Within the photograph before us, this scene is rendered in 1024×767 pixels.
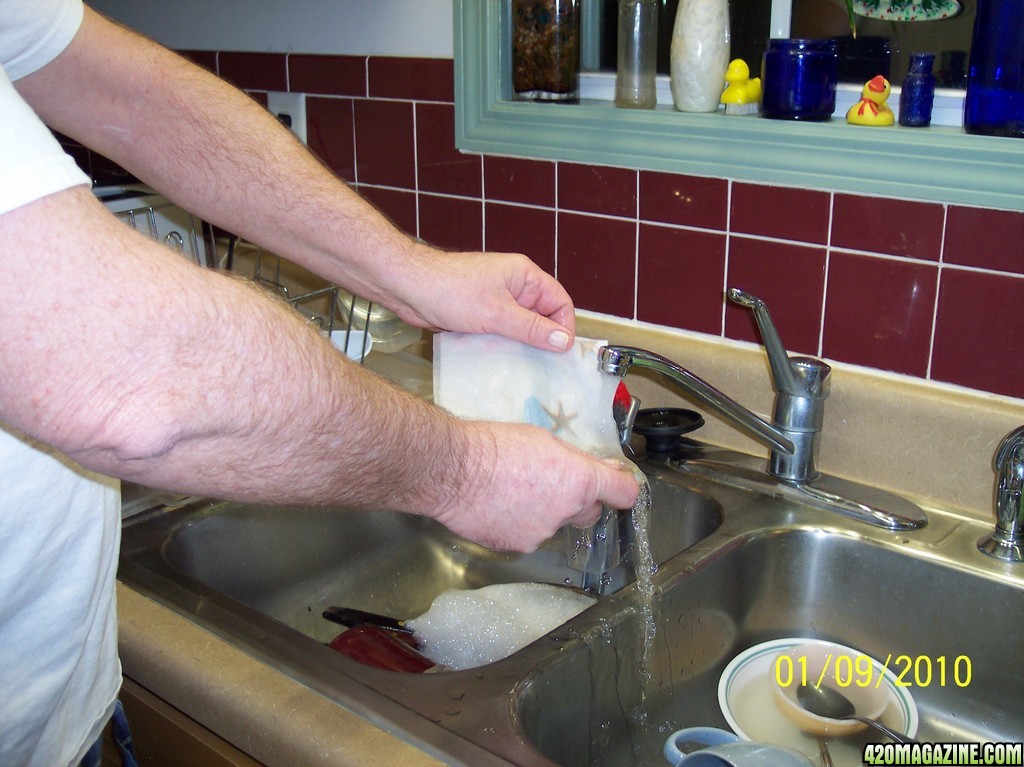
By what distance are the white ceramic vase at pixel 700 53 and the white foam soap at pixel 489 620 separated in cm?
59

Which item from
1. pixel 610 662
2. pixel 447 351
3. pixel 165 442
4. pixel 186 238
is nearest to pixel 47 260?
pixel 165 442

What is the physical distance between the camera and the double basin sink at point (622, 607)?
878 millimetres

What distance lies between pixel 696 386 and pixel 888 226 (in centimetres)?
26

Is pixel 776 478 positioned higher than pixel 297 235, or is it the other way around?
pixel 297 235

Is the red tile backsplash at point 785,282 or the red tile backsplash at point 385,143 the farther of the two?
the red tile backsplash at point 385,143

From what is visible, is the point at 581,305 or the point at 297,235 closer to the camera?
the point at 297,235

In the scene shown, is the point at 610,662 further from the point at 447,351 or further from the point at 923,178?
the point at 923,178

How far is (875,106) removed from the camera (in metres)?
1.08

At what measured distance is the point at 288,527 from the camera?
1.27 meters

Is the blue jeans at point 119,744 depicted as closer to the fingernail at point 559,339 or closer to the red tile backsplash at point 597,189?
the fingernail at point 559,339

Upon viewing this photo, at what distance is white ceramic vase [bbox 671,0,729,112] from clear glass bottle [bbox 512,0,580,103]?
6.0 inches

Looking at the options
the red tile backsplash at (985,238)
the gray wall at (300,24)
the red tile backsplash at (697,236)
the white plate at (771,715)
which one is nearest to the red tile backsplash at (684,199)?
the red tile backsplash at (697,236)

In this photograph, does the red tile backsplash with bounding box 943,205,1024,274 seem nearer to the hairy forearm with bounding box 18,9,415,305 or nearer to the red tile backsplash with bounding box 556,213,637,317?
the red tile backsplash with bounding box 556,213,637,317

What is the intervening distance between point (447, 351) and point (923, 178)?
0.50 meters
